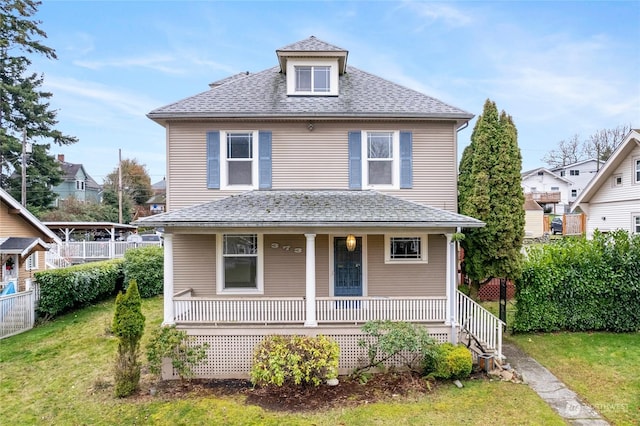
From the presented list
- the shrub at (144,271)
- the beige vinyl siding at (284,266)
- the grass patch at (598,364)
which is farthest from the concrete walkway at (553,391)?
the shrub at (144,271)

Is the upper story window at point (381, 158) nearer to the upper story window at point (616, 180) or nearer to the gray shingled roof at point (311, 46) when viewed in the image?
the gray shingled roof at point (311, 46)

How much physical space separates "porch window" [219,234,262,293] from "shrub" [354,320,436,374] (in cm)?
363

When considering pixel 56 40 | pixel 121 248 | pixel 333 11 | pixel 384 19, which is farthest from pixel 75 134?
pixel 384 19

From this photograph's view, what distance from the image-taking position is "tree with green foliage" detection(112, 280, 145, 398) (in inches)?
269

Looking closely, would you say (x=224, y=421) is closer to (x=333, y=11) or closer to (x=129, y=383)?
(x=129, y=383)

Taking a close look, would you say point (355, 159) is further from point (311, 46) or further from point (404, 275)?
point (311, 46)

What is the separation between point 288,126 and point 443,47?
1453 cm

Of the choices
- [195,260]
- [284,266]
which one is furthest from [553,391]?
[195,260]

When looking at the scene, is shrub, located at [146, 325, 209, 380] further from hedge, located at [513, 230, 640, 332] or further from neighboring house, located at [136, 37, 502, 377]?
hedge, located at [513, 230, 640, 332]

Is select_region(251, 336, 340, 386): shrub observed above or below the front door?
below

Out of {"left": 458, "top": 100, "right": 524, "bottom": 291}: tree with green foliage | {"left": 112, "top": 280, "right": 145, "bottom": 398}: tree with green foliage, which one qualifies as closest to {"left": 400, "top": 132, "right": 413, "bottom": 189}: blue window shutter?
{"left": 458, "top": 100, "right": 524, "bottom": 291}: tree with green foliage

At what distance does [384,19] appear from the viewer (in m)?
16.9

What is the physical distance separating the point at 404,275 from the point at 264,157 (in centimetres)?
525

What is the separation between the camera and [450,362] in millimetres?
7246
